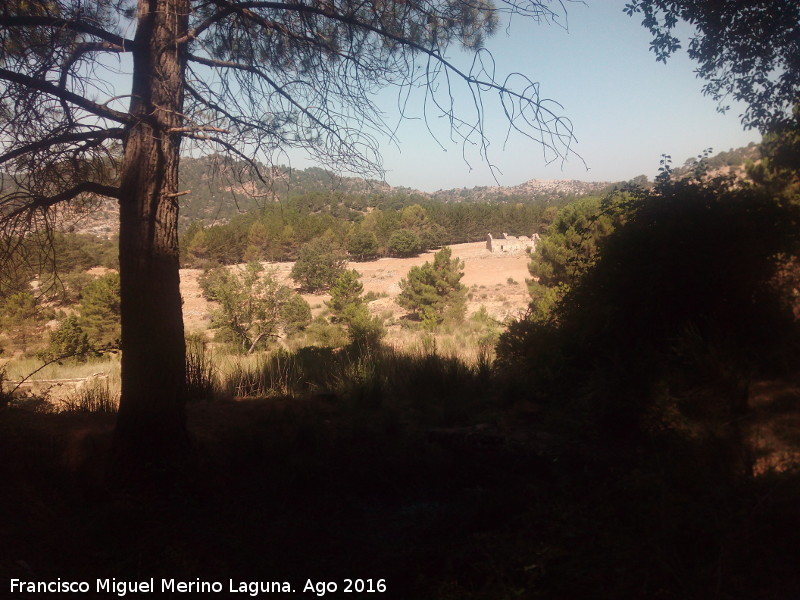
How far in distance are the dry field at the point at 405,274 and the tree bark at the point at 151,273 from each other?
837 inches

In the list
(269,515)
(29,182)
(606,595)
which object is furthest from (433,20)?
(606,595)

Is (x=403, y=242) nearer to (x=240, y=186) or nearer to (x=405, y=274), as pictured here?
(x=405, y=274)

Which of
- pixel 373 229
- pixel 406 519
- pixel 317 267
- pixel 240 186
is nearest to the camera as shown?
pixel 406 519

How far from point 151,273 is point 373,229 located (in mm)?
42297

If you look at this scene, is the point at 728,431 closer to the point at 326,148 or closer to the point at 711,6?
the point at 326,148

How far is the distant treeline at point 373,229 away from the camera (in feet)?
97.9

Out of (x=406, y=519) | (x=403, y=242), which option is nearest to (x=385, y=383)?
(x=406, y=519)

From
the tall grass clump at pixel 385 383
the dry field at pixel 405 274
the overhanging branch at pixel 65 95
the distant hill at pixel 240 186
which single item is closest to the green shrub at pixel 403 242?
the dry field at pixel 405 274

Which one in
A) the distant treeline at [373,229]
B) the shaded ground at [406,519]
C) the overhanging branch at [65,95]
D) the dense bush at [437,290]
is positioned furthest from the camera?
the distant treeline at [373,229]

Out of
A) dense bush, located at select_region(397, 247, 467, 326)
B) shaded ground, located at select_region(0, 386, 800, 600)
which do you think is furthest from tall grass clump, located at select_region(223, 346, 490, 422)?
dense bush, located at select_region(397, 247, 467, 326)

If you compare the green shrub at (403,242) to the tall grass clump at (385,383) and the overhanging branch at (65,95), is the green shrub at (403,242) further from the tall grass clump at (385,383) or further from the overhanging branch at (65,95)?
the overhanging branch at (65,95)

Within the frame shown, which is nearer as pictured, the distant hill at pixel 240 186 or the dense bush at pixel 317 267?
the distant hill at pixel 240 186

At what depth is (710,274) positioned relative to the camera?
593 centimetres

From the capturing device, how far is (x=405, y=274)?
133 feet
